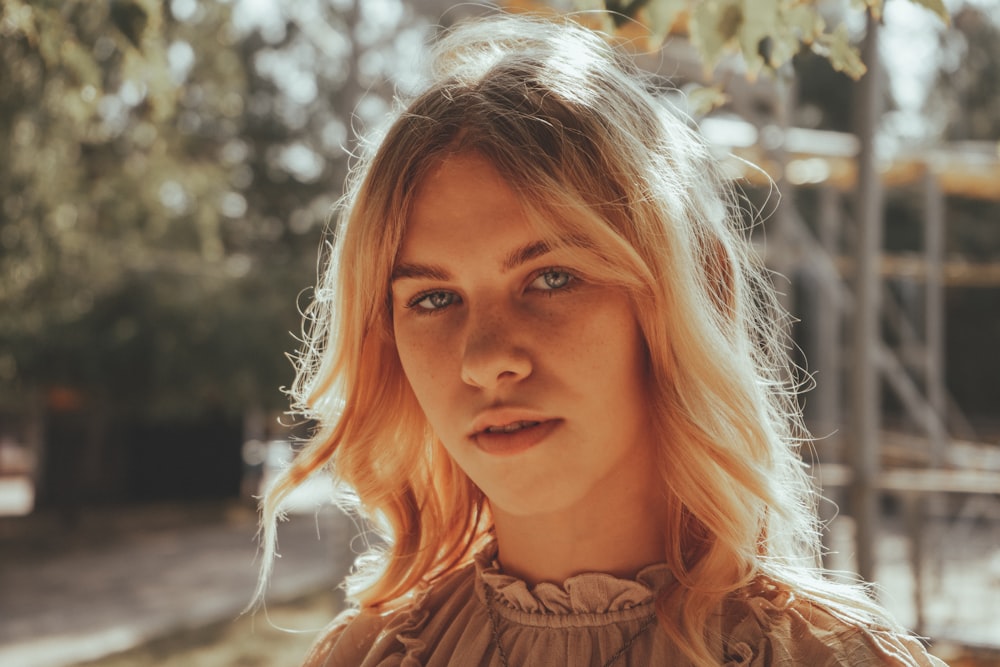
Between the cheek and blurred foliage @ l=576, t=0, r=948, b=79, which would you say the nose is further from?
blurred foliage @ l=576, t=0, r=948, b=79

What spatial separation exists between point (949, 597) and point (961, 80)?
1012cm

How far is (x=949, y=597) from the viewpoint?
620 centimetres

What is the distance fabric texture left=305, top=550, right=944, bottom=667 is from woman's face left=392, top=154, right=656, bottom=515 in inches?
5.2

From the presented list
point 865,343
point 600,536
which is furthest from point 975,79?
point 600,536

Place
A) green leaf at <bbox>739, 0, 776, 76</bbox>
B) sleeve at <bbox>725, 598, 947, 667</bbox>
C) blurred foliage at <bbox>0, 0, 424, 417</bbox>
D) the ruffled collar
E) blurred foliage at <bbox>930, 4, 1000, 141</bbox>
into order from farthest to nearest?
blurred foliage at <bbox>930, 4, 1000, 141</bbox> < blurred foliage at <bbox>0, 0, 424, 417</bbox> < green leaf at <bbox>739, 0, 776, 76</bbox> < the ruffled collar < sleeve at <bbox>725, 598, 947, 667</bbox>

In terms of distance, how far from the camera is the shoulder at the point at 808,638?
45.8 inches

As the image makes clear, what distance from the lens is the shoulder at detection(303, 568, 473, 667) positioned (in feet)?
4.69

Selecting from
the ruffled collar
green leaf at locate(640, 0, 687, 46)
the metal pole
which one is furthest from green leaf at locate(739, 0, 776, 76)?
the metal pole

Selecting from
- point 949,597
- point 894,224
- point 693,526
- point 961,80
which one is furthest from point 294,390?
point 894,224

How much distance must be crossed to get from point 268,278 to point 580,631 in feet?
34.9

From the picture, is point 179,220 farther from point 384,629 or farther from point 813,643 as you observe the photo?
point 813,643

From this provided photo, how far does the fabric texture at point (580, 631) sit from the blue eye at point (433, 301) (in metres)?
0.37

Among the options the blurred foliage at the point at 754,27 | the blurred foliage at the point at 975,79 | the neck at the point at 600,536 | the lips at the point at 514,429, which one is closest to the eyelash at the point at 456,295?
the lips at the point at 514,429

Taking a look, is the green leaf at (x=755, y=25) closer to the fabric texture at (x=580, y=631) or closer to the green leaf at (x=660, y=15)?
the green leaf at (x=660, y=15)
